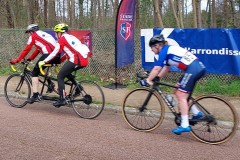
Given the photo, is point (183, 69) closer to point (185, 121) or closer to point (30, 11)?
point (185, 121)

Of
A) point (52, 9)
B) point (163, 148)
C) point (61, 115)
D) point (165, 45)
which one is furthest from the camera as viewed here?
point (52, 9)

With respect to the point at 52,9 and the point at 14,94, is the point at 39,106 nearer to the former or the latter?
the point at 14,94

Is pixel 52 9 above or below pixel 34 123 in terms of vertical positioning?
above

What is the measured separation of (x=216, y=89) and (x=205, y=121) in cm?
382

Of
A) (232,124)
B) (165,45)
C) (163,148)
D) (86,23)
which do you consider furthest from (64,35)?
(86,23)

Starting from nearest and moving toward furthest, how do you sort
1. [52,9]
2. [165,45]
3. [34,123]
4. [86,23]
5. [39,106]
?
[165,45]
[34,123]
[39,106]
[52,9]
[86,23]

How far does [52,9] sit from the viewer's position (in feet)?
73.9

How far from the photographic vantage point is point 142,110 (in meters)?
6.46

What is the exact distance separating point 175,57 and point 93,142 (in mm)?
1926

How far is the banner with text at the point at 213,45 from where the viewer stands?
8.94 m

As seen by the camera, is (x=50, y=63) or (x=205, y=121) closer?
(x=205, y=121)

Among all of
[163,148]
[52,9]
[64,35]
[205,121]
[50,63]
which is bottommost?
[163,148]

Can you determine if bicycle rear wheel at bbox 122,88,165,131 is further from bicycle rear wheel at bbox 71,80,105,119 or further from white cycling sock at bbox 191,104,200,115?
bicycle rear wheel at bbox 71,80,105,119

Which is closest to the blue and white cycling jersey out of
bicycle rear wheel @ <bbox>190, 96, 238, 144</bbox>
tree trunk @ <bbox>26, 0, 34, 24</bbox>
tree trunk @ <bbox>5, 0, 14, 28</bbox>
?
bicycle rear wheel @ <bbox>190, 96, 238, 144</bbox>
